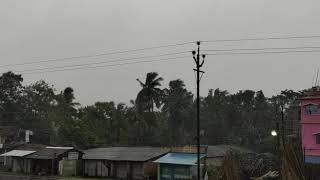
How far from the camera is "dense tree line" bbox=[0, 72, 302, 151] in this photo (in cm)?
8012

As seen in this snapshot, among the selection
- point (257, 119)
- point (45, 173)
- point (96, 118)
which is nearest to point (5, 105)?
point (96, 118)

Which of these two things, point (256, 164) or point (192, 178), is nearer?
point (256, 164)

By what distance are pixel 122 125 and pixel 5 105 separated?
31.6 m

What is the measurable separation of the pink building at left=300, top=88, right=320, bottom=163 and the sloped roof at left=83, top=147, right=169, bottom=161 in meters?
14.9

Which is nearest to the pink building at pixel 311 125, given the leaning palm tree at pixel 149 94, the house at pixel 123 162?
the house at pixel 123 162

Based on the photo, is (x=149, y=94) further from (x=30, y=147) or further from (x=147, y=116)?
(x=30, y=147)

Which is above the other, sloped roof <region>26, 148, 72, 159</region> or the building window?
the building window

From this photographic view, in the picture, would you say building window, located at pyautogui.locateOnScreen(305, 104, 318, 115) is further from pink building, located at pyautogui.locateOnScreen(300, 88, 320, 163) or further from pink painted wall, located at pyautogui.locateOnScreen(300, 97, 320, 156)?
pink painted wall, located at pyautogui.locateOnScreen(300, 97, 320, 156)

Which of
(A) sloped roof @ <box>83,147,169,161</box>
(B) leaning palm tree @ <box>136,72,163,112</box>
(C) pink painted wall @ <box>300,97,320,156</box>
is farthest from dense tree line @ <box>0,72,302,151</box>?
(C) pink painted wall @ <box>300,97,320,156</box>

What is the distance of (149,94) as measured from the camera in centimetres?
8200

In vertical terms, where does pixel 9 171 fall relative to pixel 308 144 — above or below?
below

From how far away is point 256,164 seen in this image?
4009cm

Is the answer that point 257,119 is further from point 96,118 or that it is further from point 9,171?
point 9,171

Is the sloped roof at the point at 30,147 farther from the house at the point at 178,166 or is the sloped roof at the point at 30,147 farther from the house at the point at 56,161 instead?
the house at the point at 178,166
